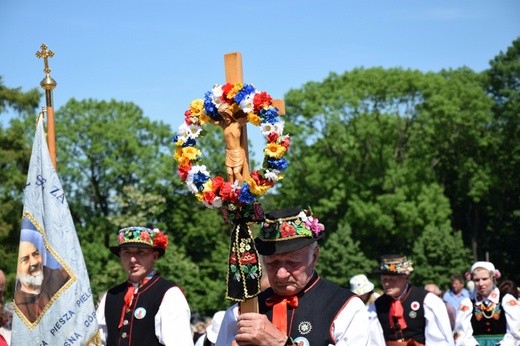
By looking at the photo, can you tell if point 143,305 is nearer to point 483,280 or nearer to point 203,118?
point 203,118

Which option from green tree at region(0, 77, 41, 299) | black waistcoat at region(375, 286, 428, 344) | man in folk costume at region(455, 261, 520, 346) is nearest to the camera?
black waistcoat at region(375, 286, 428, 344)

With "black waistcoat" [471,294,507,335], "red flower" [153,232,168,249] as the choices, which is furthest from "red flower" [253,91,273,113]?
"black waistcoat" [471,294,507,335]

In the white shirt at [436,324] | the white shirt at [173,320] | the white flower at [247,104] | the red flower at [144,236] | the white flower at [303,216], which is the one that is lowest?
the white shirt at [436,324]

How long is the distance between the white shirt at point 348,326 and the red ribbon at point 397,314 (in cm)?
613

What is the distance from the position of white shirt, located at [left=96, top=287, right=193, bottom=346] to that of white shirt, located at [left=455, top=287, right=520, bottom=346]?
5.30m

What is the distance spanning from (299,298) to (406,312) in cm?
616

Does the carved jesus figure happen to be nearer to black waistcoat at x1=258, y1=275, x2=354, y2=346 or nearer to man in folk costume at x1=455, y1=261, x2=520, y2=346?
black waistcoat at x1=258, y1=275, x2=354, y2=346

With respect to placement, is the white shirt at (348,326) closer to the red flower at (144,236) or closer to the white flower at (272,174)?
the white flower at (272,174)

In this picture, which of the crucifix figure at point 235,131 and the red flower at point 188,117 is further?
the red flower at point 188,117

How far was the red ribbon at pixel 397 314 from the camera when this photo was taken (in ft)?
40.3

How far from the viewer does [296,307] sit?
6.34 meters

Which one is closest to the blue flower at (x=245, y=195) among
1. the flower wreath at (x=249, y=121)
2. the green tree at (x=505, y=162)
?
the flower wreath at (x=249, y=121)

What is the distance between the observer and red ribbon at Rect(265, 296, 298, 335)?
6285mm

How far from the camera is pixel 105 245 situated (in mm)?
46062
